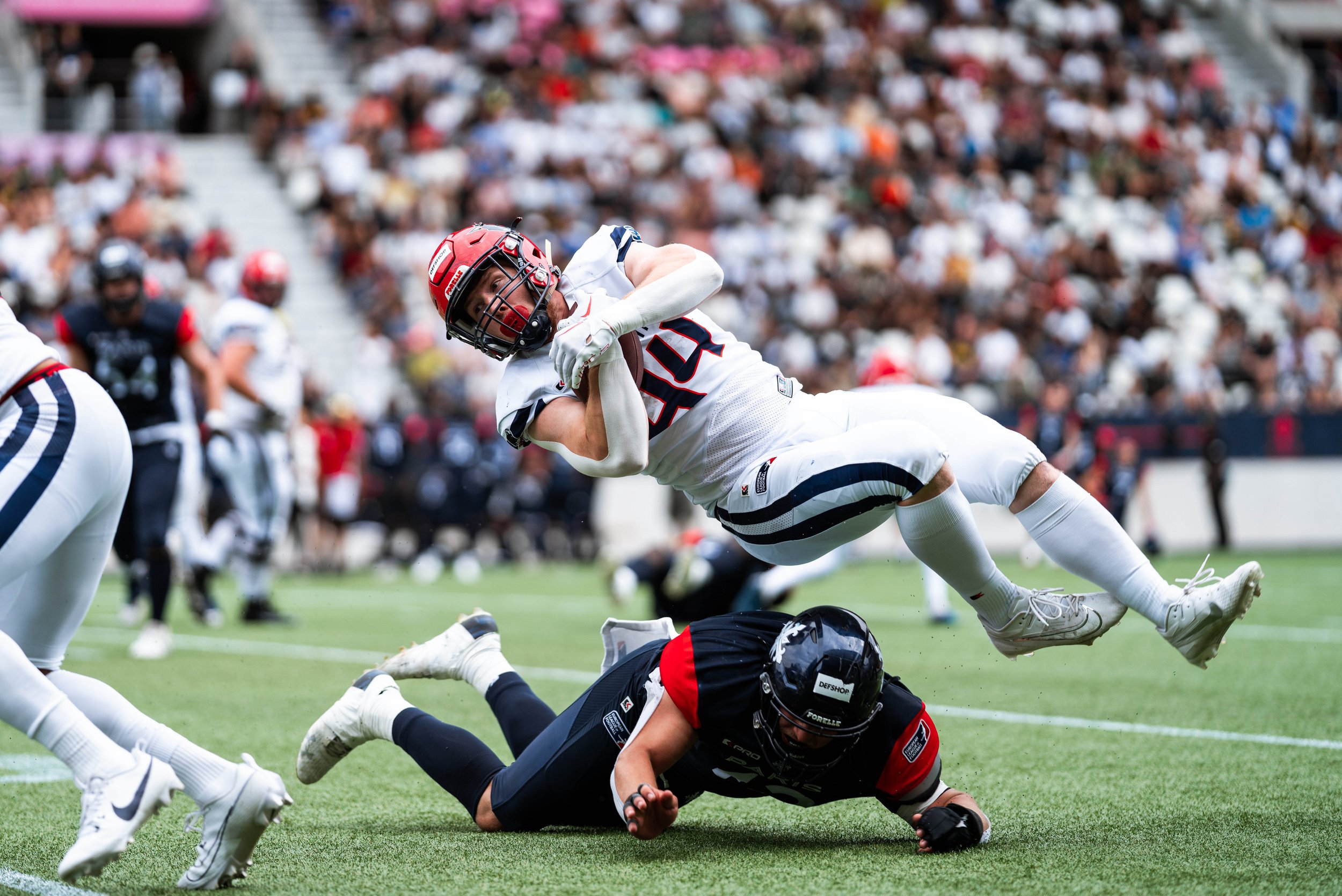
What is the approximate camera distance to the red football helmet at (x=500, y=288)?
382cm

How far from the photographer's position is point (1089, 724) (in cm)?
545

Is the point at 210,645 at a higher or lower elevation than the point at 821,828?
lower

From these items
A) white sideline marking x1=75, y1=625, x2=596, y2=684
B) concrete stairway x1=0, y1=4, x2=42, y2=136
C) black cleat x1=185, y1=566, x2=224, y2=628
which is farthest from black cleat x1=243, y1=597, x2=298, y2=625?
concrete stairway x1=0, y1=4, x2=42, y2=136

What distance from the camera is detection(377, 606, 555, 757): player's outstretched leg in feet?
14.0

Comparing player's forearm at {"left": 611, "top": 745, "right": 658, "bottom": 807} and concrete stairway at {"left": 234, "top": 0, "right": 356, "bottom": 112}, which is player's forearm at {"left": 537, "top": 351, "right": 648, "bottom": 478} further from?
concrete stairway at {"left": 234, "top": 0, "right": 356, "bottom": 112}

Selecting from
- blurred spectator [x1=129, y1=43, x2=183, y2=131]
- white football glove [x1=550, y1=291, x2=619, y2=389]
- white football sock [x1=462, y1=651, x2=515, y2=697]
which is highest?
white football glove [x1=550, y1=291, x2=619, y2=389]

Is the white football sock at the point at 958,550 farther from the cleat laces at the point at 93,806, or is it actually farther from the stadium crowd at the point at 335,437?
the stadium crowd at the point at 335,437

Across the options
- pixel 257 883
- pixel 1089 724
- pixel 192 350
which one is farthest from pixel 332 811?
pixel 192 350

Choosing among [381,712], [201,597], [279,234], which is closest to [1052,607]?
[381,712]

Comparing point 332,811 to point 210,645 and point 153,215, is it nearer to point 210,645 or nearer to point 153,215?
point 210,645

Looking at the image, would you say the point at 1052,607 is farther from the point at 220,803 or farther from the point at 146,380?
the point at 146,380

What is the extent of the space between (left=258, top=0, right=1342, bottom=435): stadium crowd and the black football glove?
38.5 ft

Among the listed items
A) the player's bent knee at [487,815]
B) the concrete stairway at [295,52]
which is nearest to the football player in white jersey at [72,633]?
the player's bent knee at [487,815]

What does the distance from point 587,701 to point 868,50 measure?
64.9 feet
